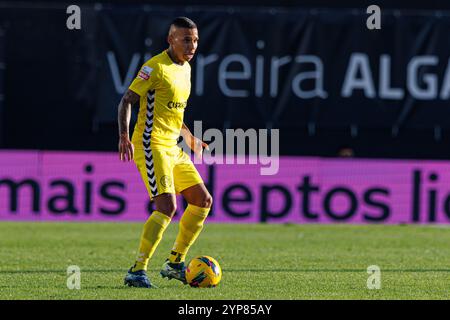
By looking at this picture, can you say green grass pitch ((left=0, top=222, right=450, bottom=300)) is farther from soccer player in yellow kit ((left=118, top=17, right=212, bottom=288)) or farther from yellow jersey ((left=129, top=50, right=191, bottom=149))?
yellow jersey ((left=129, top=50, right=191, bottom=149))

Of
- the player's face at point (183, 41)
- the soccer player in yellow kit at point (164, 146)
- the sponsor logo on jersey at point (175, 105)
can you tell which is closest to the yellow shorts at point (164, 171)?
the soccer player in yellow kit at point (164, 146)

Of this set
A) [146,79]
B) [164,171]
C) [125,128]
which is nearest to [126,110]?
[125,128]

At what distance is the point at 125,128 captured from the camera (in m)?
9.80

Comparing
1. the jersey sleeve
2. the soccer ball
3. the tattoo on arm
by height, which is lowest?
the soccer ball

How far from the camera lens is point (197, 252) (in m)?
13.7

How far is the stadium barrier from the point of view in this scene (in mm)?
17531

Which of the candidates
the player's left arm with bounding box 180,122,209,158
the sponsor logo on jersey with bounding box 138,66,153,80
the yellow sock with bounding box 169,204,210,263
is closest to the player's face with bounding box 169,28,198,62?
the sponsor logo on jersey with bounding box 138,66,153,80

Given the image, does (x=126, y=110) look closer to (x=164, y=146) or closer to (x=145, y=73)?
(x=145, y=73)

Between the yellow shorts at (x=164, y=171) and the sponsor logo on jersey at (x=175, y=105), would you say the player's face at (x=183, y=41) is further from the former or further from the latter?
the yellow shorts at (x=164, y=171)

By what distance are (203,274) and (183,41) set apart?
A: 2091 mm
